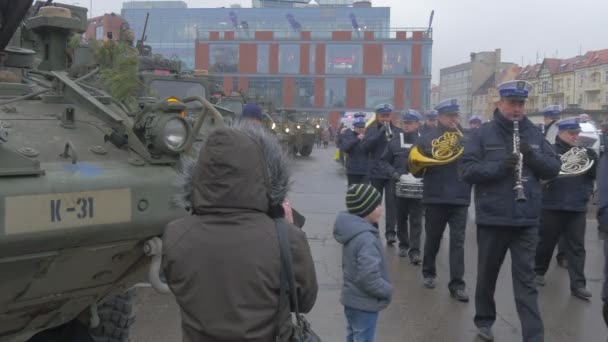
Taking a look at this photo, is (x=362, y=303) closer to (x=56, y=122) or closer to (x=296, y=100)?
(x=56, y=122)

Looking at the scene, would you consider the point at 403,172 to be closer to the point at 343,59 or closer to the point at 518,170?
the point at 518,170

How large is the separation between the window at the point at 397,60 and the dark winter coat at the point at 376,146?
55.4m

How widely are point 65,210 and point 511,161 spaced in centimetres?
284

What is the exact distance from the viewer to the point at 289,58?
217ft

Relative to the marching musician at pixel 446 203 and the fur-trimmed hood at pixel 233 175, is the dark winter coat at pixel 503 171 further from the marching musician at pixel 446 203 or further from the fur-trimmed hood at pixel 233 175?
the fur-trimmed hood at pixel 233 175

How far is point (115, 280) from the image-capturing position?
141 inches

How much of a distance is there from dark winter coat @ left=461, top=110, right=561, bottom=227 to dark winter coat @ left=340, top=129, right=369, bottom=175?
3.81m

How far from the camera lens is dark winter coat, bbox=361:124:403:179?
27.1 ft

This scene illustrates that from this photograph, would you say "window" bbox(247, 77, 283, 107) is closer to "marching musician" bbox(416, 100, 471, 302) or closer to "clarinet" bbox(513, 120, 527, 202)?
"marching musician" bbox(416, 100, 471, 302)

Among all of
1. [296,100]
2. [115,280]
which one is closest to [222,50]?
[296,100]

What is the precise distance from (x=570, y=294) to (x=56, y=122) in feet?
15.5

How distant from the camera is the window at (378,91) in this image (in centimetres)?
6419

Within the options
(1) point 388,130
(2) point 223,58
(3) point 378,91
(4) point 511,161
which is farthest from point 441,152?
(2) point 223,58

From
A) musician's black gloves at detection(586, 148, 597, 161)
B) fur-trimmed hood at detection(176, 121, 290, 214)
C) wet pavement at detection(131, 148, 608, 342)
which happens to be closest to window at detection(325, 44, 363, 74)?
wet pavement at detection(131, 148, 608, 342)
